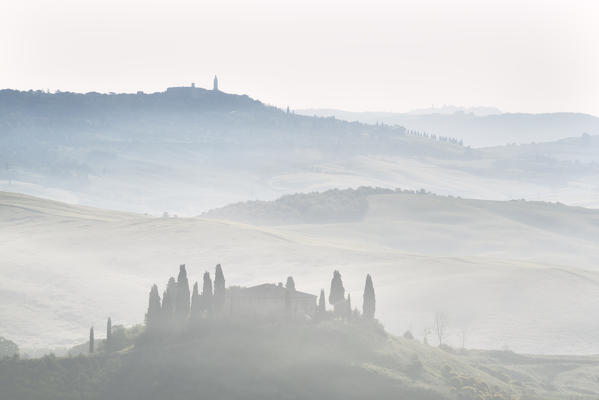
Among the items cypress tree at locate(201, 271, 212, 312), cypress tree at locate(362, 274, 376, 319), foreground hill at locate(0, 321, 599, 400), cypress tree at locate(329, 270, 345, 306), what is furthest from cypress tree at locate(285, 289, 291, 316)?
cypress tree at locate(362, 274, 376, 319)

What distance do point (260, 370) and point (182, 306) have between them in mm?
17363

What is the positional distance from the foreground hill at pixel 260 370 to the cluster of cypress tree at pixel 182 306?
275 cm

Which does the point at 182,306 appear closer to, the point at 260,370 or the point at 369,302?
the point at 260,370

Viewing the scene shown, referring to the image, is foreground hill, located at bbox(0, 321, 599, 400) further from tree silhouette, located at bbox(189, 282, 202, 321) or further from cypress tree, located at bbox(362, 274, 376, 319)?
tree silhouette, located at bbox(189, 282, 202, 321)

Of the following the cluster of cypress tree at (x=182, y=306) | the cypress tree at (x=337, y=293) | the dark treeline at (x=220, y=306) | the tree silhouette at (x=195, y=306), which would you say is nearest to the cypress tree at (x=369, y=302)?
the cypress tree at (x=337, y=293)

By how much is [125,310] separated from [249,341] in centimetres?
9617

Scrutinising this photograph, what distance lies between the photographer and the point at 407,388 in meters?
96.8

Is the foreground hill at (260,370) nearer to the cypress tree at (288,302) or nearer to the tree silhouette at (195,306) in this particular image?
the cypress tree at (288,302)

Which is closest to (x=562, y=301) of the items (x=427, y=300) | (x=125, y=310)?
(x=427, y=300)

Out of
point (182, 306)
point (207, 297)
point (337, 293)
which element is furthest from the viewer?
point (337, 293)

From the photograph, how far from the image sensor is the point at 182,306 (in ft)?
358

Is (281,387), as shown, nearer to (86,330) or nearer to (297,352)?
(297,352)

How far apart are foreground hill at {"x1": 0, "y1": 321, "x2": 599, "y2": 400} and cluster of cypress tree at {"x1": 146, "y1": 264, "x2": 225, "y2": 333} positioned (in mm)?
2754

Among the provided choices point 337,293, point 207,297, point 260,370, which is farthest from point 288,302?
point 260,370
